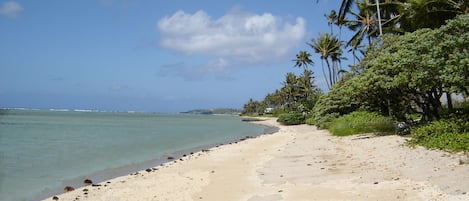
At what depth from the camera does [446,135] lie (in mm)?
12836

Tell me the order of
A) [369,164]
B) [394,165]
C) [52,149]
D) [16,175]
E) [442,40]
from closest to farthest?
[394,165] < [369,164] < [442,40] < [16,175] < [52,149]

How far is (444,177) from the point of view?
333 inches

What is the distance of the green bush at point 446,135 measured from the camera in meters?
11.5

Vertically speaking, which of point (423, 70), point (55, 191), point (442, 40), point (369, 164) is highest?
point (442, 40)

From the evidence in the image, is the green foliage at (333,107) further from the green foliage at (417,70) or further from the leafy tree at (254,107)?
the leafy tree at (254,107)

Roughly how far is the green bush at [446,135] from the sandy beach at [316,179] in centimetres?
46

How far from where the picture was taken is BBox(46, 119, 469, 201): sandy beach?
8180mm

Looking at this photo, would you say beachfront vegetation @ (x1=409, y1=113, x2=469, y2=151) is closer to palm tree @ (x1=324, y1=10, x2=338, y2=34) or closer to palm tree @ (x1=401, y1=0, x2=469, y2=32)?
palm tree @ (x1=401, y1=0, x2=469, y2=32)

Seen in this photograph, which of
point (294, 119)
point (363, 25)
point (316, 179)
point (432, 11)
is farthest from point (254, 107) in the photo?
point (316, 179)

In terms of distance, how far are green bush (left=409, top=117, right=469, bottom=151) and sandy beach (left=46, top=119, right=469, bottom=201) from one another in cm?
46

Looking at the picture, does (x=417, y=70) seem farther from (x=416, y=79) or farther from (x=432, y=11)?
(x=432, y=11)

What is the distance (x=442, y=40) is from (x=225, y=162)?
9008 millimetres

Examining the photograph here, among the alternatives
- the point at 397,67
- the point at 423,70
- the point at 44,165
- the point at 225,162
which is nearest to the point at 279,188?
the point at 225,162

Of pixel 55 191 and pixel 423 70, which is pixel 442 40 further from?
pixel 55 191
